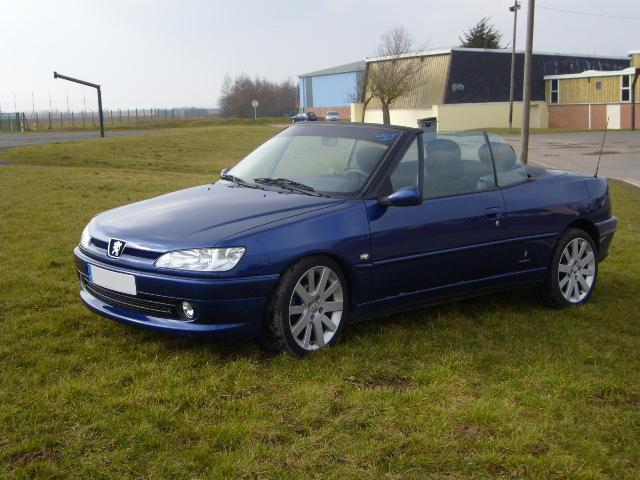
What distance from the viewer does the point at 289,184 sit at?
219 inches

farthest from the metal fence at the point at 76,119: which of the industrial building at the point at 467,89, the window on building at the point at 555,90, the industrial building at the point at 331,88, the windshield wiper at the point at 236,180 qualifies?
the windshield wiper at the point at 236,180

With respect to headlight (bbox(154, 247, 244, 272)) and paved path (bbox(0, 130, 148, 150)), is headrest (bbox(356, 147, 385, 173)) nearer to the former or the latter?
headlight (bbox(154, 247, 244, 272))

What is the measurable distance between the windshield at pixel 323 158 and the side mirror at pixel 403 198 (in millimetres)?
233

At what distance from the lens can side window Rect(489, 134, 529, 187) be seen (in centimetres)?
620

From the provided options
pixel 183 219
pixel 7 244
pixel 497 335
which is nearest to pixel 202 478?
pixel 183 219

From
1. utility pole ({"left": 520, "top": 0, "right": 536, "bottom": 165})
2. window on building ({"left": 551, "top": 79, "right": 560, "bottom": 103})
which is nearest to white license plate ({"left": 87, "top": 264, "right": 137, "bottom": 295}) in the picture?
utility pole ({"left": 520, "top": 0, "right": 536, "bottom": 165})

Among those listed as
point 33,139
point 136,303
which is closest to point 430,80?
point 33,139

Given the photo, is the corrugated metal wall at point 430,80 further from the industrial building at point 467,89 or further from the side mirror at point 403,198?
the side mirror at point 403,198

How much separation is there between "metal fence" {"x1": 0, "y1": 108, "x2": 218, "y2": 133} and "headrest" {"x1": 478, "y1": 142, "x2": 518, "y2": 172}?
5002 cm

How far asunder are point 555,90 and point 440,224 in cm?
5678

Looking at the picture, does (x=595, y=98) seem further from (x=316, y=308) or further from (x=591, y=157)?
(x=316, y=308)

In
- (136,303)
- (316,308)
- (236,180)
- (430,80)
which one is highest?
(430,80)

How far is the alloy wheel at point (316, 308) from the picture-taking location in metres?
4.82

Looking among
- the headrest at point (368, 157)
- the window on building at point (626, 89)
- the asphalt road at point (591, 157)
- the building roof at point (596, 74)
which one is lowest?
the asphalt road at point (591, 157)
